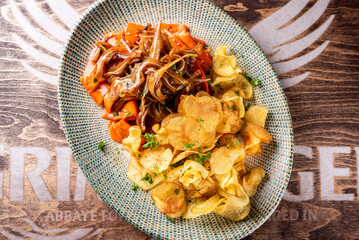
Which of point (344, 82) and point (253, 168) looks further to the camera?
point (344, 82)

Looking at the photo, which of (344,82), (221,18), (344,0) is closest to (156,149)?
(221,18)

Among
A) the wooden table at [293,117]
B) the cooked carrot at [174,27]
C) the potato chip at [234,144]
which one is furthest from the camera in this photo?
the wooden table at [293,117]

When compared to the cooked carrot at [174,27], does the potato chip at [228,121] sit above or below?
below

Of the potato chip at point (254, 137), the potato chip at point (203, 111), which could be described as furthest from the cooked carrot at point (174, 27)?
the potato chip at point (254, 137)

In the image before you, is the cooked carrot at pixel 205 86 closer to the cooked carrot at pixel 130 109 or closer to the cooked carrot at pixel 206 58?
the cooked carrot at pixel 206 58

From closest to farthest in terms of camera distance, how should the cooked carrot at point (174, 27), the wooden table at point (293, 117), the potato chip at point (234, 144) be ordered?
the potato chip at point (234, 144) < the cooked carrot at point (174, 27) < the wooden table at point (293, 117)

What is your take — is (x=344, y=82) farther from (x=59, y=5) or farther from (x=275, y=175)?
(x=59, y=5)
